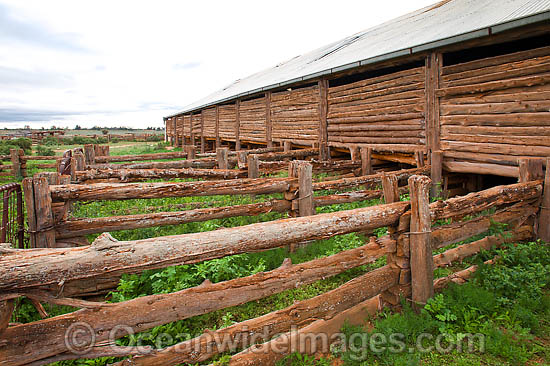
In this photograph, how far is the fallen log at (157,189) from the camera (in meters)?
3.98

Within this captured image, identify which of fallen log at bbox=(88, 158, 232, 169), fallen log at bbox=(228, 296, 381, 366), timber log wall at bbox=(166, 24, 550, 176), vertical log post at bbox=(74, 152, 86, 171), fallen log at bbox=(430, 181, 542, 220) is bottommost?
fallen log at bbox=(228, 296, 381, 366)

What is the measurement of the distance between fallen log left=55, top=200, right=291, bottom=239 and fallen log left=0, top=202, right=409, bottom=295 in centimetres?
222

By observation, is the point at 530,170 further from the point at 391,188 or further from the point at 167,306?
the point at 167,306

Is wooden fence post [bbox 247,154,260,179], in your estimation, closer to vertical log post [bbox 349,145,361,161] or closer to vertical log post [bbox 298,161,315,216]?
vertical log post [bbox 298,161,315,216]

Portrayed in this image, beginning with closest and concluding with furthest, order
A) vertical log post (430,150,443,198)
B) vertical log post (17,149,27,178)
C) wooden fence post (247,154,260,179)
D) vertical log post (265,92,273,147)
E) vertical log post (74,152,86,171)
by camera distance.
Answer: wooden fence post (247,154,260,179)
vertical log post (74,152,86,171)
vertical log post (430,150,443,198)
vertical log post (17,149,27,178)
vertical log post (265,92,273,147)

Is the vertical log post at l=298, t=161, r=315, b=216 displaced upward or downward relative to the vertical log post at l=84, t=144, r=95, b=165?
downward

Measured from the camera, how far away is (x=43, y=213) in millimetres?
3846

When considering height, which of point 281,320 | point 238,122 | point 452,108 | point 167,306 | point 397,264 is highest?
point 238,122

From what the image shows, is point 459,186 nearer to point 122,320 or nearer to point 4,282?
point 122,320

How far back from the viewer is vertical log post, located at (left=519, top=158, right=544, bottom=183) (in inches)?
202

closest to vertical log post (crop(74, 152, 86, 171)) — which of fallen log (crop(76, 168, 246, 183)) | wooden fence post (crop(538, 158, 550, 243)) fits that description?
fallen log (crop(76, 168, 246, 183))

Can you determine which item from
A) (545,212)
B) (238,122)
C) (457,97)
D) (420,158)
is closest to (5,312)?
(545,212)

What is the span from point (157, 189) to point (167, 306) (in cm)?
234

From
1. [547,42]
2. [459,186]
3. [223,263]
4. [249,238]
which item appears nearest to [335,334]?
[249,238]
